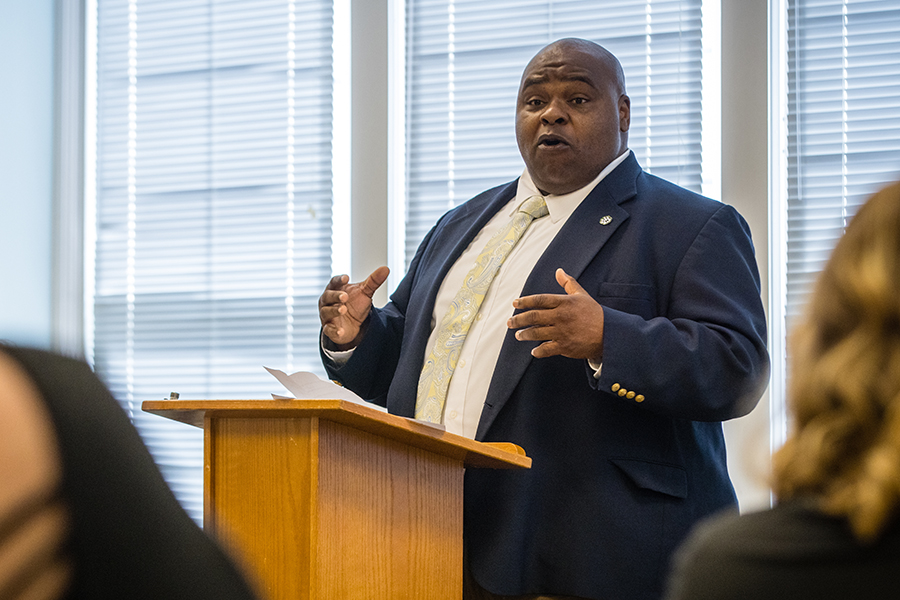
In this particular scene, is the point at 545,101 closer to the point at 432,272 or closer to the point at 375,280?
the point at 432,272

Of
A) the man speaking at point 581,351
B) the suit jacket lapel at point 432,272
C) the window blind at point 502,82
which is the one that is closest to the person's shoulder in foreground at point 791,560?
the man speaking at point 581,351

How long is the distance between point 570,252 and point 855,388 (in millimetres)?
1530

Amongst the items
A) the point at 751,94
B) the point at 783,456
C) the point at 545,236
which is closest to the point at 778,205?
the point at 751,94

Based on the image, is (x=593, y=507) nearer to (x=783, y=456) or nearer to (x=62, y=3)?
(x=783, y=456)

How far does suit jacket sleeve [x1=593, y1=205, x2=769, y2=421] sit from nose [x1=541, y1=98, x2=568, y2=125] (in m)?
0.49

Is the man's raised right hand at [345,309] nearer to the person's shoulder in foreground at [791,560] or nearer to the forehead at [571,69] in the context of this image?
the forehead at [571,69]

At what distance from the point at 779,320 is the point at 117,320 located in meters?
2.74

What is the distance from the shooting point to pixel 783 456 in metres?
0.77

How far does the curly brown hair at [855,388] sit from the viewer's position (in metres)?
0.69

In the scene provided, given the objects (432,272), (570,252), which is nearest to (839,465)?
(570,252)

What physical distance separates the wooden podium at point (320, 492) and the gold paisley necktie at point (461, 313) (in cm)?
52

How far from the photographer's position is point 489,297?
235cm

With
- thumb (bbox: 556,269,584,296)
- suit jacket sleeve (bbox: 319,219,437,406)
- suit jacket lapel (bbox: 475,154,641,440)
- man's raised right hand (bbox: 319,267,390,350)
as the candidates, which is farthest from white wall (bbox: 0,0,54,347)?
thumb (bbox: 556,269,584,296)

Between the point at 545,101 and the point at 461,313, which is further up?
the point at 545,101
